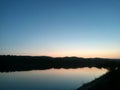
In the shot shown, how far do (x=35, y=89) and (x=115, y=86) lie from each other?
13.7 m

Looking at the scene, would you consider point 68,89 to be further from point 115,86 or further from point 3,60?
point 3,60

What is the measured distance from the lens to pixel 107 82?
1040 cm

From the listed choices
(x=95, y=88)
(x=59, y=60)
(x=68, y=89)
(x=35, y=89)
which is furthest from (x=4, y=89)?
(x=59, y=60)

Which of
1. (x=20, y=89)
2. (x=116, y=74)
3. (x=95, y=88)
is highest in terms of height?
(x=116, y=74)

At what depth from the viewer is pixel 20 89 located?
22.3 m

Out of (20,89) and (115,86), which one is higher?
(115,86)

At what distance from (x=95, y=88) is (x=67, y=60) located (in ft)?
404

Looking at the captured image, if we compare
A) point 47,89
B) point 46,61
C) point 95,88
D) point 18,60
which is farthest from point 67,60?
point 95,88

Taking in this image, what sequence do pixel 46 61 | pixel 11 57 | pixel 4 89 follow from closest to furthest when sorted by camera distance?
pixel 4 89, pixel 11 57, pixel 46 61

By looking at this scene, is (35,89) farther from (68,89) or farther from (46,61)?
A: (46,61)

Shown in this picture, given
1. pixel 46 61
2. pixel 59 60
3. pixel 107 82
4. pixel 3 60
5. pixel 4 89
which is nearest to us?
pixel 107 82

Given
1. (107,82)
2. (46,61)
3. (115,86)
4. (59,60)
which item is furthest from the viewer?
(59,60)

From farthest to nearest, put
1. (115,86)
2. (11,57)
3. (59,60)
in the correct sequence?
1. (59,60)
2. (11,57)
3. (115,86)

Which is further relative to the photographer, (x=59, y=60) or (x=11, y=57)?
(x=59, y=60)
